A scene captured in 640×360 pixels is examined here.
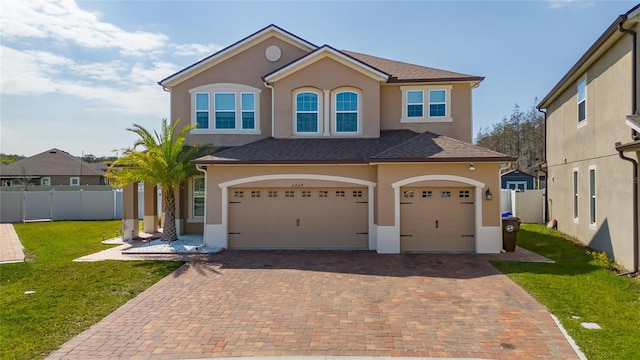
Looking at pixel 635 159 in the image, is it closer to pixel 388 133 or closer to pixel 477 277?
pixel 477 277

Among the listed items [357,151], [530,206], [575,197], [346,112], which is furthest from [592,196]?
[346,112]

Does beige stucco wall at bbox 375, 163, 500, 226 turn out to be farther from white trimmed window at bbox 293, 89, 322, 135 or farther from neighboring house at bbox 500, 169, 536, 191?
neighboring house at bbox 500, 169, 536, 191

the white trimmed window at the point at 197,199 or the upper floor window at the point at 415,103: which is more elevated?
the upper floor window at the point at 415,103

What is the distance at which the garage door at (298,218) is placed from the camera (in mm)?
14438

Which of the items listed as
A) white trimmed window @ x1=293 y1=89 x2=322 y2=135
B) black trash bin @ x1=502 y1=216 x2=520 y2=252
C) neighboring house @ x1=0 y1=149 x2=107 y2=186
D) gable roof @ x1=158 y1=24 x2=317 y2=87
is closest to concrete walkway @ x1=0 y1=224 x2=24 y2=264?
gable roof @ x1=158 y1=24 x2=317 y2=87

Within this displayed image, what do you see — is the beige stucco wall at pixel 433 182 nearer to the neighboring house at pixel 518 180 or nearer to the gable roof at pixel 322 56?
the gable roof at pixel 322 56

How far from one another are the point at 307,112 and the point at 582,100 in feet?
33.4

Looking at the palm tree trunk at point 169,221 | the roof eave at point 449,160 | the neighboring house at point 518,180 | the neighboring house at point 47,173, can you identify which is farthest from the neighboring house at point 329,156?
the neighboring house at point 47,173

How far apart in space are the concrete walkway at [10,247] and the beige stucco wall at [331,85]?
973 centimetres

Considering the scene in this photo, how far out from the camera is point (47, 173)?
4081cm

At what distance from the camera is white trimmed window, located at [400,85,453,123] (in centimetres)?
1736

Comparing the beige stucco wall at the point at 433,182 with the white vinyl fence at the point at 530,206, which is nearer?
the beige stucco wall at the point at 433,182

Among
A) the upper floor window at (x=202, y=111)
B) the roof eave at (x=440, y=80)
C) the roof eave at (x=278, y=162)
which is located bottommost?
the roof eave at (x=278, y=162)

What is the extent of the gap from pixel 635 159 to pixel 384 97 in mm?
9215
